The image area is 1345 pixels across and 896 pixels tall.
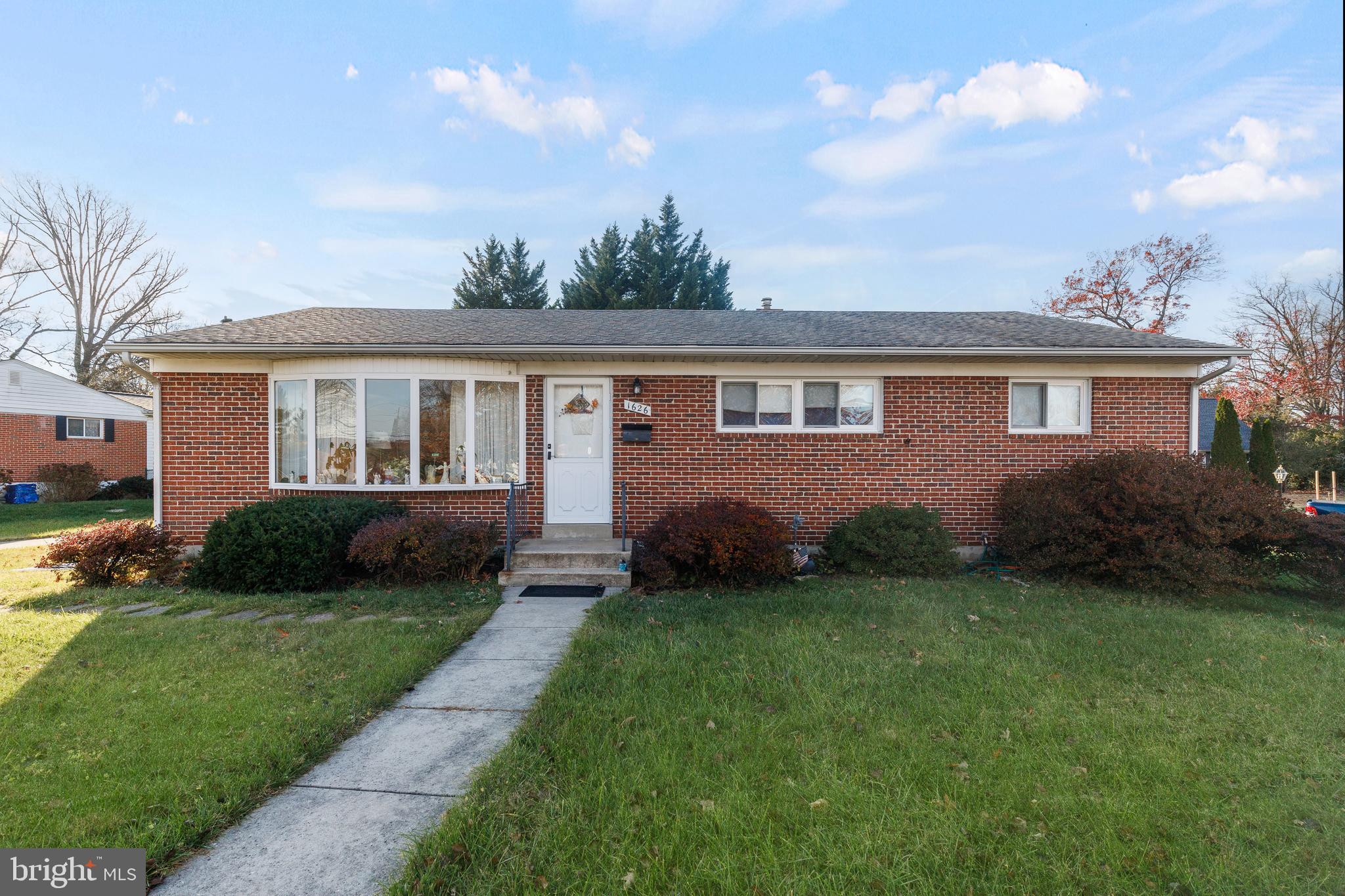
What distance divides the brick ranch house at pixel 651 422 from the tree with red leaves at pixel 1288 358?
80.9 ft

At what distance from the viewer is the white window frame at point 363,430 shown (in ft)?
26.8

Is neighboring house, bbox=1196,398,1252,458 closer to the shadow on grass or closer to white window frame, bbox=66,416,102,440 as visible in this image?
the shadow on grass

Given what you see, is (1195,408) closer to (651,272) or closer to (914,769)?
(914,769)

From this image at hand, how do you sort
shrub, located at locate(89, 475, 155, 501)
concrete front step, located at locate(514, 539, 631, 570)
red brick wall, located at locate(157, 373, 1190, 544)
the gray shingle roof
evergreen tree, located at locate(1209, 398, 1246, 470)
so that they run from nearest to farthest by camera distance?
1. concrete front step, located at locate(514, 539, 631, 570)
2. the gray shingle roof
3. red brick wall, located at locate(157, 373, 1190, 544)
4. evergreen tree, located at locate(1209, 398, 1246, 470)
5. shrub, located at locate(89, 475, 155, 501)

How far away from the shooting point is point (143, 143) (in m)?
11.4

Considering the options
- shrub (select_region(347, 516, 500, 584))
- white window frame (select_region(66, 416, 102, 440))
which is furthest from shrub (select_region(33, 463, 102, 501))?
shrub (select_region(347, 516, 500, 584))

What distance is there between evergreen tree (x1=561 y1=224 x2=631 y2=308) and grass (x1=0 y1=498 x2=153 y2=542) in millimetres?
17787

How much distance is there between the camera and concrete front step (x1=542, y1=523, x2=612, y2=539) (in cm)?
864

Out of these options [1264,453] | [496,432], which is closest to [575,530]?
[496,432]

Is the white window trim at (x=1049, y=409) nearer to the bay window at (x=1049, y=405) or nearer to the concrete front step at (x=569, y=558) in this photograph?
the bay window at (x=1049, y=405)

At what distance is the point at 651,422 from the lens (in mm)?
8625

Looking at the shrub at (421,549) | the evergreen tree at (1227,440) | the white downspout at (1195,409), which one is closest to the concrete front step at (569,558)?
the shrub at (421,549)

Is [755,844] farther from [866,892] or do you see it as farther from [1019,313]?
[1019,313]

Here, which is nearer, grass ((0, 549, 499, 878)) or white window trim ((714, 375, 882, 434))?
grass ((0, 549, 499, 878))
